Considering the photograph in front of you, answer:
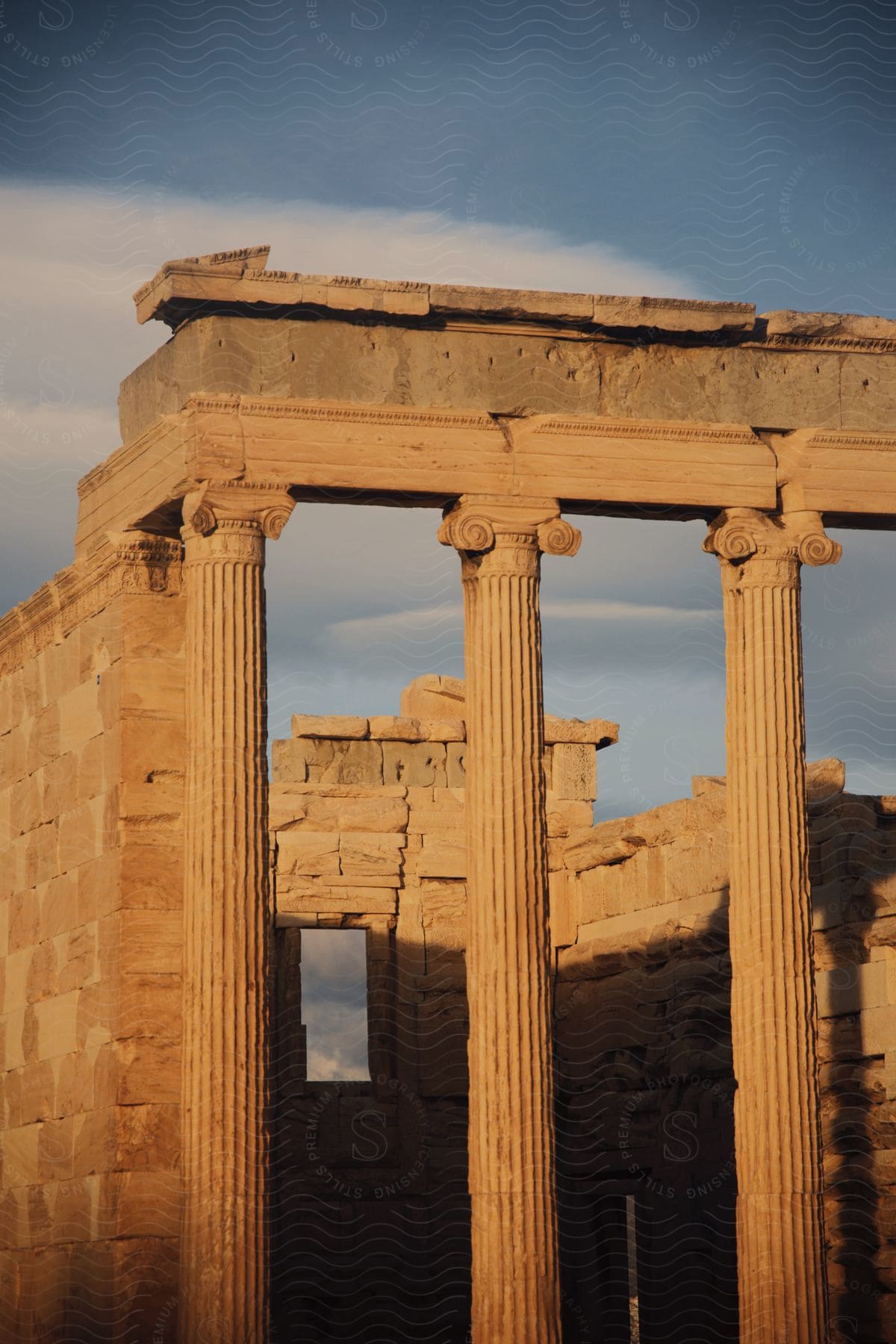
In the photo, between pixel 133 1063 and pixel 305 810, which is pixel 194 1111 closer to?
pixel 133 1063

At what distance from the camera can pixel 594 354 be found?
835 inches

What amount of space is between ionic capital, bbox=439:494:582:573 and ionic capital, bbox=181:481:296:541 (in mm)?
1493

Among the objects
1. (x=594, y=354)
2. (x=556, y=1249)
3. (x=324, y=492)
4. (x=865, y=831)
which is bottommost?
(x=556, y=1249)

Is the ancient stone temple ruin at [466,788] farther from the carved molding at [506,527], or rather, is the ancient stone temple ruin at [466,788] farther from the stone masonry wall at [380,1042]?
the stone masonry wall at [380,1042]

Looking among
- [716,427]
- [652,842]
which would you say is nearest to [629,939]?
[652,842]

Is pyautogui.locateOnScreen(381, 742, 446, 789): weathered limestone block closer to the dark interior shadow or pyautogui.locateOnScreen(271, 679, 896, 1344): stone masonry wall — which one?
pyautogui.locateOnScreen(271, 679, 896, 1344): stone masonry wall

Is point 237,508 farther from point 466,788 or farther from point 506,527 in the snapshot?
point 466,788

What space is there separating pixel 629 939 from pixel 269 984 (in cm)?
937

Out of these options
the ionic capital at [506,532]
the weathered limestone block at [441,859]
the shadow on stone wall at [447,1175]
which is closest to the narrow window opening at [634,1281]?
the shadow on stone wall at [447,1175]

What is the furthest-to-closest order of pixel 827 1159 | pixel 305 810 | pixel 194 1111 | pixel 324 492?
1. pixel 305 810
2. pixel 827 1159
3. pixel 324 492
4. pixel 194 1111

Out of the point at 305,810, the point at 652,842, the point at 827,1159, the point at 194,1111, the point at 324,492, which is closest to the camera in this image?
the point at 194,1111

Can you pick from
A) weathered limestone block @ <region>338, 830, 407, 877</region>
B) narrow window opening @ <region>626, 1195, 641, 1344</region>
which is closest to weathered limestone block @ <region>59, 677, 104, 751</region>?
weathered limestone block @ <region>338, 830, 407, 877</region>

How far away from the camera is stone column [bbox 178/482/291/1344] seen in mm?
18719

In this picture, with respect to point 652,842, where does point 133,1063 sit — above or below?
below
